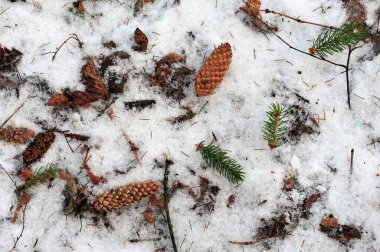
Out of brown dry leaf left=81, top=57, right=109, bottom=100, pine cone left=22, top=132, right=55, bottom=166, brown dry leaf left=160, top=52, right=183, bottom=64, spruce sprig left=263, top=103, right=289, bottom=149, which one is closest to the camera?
spruce sprig left=263, top=103, right=289, bottom=149

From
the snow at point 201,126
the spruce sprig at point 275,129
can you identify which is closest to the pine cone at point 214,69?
the snow at point 201,126

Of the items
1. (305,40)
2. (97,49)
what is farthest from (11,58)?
(305,40)

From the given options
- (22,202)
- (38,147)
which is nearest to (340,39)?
(38,147)

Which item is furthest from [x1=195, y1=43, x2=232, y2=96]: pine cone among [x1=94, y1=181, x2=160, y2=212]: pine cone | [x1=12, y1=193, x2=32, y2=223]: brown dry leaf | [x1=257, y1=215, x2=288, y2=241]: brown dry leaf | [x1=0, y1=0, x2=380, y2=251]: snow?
[x1=12, y1=193, x2=32, y2=223]: brown dry leaf

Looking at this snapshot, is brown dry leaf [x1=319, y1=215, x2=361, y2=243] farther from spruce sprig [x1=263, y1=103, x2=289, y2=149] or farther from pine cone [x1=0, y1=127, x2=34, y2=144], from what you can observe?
pine cone [x1=0, y1=127, x2=34, y2=144]

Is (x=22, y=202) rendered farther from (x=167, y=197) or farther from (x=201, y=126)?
(x=201, y=126)

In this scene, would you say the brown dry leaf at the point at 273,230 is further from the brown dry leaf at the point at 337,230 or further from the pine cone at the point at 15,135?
the pine cone at the point at 15,135
